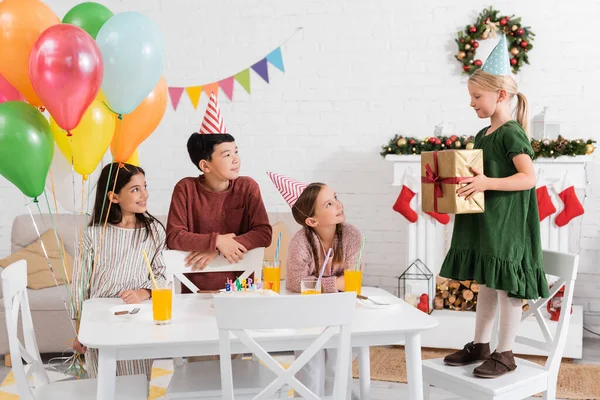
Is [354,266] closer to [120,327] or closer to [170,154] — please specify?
[120,327]

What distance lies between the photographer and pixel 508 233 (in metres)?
2.16

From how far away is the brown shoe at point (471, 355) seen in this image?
2240mm

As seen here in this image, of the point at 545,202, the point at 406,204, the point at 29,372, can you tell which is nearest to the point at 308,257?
the point at 29,372

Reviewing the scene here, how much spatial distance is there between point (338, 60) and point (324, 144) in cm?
52

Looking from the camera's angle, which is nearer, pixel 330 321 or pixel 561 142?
pixel 330 321

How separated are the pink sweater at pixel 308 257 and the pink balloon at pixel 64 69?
86 cm

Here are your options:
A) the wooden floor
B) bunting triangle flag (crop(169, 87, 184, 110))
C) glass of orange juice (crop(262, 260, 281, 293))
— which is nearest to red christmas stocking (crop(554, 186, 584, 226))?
the wooden floor

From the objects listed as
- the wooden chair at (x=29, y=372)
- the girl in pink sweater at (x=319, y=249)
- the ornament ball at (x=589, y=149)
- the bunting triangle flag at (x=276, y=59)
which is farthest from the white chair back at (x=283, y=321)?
the bunting triangle flag at (x=276, y=59)

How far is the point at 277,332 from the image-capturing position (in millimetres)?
1786

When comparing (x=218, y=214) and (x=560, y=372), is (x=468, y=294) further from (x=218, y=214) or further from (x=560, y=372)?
(x=218, y=214)

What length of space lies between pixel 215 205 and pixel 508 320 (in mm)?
1149

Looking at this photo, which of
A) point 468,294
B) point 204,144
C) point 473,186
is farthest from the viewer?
point 468,294

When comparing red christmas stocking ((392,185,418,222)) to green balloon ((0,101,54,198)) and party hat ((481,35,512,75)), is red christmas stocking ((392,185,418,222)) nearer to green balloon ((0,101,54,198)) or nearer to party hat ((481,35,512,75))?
party hat ((481,35,512,75))

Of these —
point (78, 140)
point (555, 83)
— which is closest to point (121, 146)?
point (78, 140)
